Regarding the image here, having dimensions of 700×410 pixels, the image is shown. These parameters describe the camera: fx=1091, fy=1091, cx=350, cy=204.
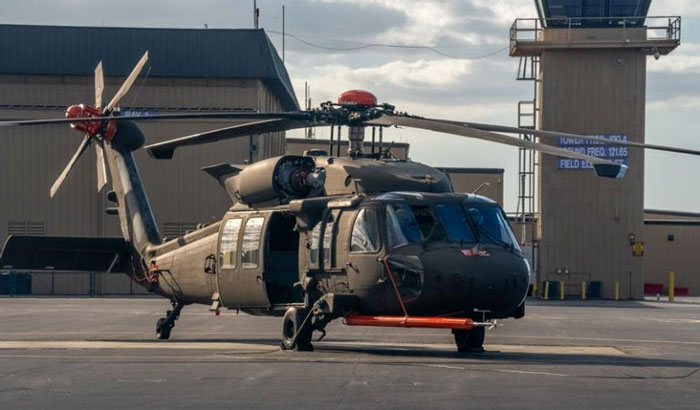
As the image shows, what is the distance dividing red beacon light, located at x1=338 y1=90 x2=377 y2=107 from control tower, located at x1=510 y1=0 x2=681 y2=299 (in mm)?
31715

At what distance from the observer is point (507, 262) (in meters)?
Result: 17.0

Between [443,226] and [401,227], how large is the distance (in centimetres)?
66

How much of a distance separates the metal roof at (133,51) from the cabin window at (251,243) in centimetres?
2992

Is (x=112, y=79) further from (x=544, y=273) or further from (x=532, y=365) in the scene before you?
(x=532, y=365)

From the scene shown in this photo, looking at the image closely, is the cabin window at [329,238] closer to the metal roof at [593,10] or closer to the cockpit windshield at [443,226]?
the cockpit windshield at [443,226]

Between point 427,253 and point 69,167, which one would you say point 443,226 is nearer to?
point 427,253

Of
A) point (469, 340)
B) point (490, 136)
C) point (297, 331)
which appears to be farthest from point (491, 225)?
point (297, 331)

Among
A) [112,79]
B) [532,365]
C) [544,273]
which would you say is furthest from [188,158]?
[532,365]

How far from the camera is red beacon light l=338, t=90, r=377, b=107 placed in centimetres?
1858

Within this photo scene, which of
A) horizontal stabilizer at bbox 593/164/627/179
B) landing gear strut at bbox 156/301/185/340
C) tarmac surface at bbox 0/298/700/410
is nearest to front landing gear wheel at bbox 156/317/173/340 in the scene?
landing gear strut at bbox 156/301/185/340

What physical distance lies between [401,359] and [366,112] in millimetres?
4391

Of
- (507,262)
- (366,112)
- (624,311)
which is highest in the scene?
(366,112)

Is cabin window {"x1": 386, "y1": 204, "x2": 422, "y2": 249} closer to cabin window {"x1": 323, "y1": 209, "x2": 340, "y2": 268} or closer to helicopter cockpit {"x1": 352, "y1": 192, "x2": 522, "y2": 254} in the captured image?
helicopter cockpit {"x1": 352, "y1": 192, "x2": 522, "y2": 254}

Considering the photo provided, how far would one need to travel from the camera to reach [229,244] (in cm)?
2070
